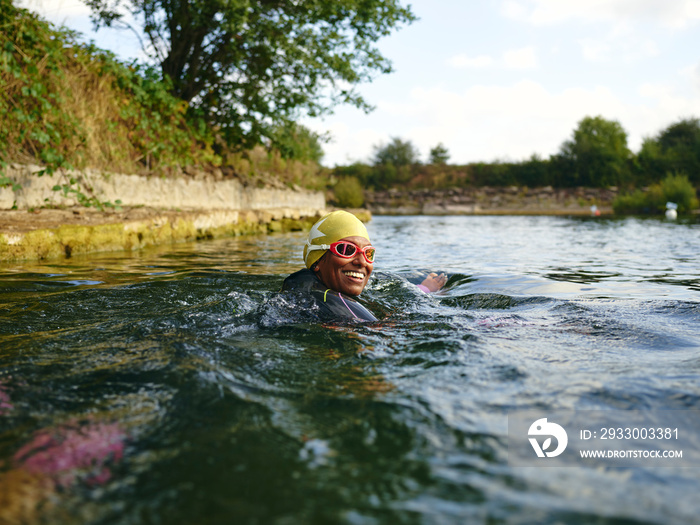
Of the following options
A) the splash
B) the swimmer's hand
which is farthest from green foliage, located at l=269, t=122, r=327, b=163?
the splash

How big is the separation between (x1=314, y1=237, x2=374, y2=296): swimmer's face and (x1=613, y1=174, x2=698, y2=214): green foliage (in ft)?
94.7

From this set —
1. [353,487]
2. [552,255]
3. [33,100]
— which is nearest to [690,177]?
[552,255]

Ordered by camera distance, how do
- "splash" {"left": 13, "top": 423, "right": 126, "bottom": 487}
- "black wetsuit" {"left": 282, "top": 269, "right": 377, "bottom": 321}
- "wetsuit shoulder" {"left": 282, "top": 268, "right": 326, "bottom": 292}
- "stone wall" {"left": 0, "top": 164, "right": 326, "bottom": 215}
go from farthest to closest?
1. "stone wall" {"left": 0, "top": 164, "right": 326, "bottom": 215}
2. "wetsuit shoulder" {"left": 282, "top": 268, "right": 326, "bottom": 292}
3. "black wetsuit" {"left": 282, "top": 269, "right": 377, "bottom": 321}
4. "splash" {"left": 13, "top": 423, "right": 126, "bottom": 487}

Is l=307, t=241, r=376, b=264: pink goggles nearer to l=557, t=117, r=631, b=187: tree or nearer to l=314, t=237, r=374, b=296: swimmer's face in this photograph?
l=314, t=237, r=374, b=296: swimmer's face

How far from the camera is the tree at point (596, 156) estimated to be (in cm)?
4097

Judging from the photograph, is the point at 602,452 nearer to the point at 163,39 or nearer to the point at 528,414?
the point at 528,414

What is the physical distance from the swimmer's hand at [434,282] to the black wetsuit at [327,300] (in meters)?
2.09

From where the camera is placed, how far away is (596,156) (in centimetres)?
4131

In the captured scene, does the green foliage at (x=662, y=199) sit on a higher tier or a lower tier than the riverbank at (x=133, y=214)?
higher

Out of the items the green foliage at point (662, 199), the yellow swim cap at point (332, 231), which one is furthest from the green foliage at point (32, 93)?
the green foliage at point (662, 199)

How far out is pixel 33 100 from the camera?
868 centimetres

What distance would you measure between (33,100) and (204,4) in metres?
4.62

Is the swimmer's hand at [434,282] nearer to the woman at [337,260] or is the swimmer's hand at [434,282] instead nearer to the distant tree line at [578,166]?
the woman at [337,260]

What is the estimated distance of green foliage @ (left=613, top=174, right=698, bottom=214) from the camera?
27344 mm
